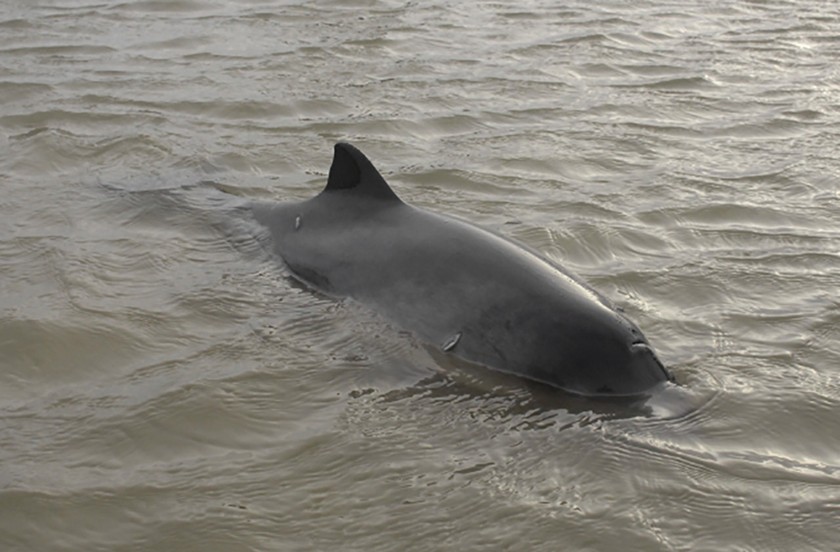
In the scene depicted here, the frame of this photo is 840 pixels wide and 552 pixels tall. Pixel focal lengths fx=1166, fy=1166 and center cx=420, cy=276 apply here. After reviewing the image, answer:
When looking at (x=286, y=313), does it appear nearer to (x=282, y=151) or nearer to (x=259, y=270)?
(x=259, y=270)

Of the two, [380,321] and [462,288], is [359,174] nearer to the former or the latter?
Result: [380,321]

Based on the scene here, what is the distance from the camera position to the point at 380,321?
5.48 m

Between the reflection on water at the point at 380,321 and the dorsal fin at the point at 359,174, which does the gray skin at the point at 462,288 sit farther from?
the reflection on water at the point at 380,321

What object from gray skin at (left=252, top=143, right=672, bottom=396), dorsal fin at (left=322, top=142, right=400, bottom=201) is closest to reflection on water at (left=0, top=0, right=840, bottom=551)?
gray skin at (left=252, top=143, right=672, bottom=396)

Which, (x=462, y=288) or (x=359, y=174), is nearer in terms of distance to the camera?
(x=462, y=288)

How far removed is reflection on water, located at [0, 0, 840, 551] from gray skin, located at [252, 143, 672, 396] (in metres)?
0.12

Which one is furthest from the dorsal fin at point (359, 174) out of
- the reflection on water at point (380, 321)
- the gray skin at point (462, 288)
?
the reflection on water at point (380, 321)

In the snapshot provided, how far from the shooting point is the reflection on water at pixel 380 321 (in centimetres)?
407

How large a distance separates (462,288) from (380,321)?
0.48 m

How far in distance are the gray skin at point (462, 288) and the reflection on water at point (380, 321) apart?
122 millimetres

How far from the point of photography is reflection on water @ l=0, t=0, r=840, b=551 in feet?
13.4

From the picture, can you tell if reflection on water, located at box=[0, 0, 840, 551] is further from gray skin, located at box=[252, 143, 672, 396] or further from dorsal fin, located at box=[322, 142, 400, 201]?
dorsal fin, located at box=[322, 142, 400, 201]

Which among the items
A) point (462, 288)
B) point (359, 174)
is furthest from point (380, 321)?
point (359, 174)

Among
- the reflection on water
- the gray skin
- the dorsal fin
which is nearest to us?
the reflection on water
